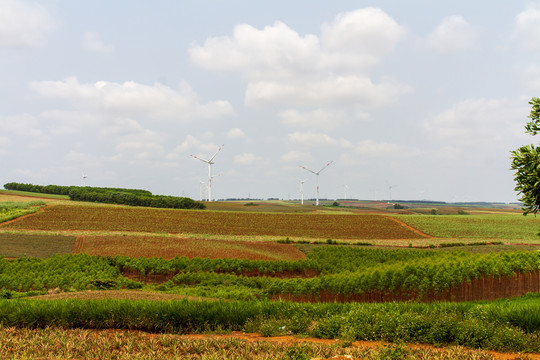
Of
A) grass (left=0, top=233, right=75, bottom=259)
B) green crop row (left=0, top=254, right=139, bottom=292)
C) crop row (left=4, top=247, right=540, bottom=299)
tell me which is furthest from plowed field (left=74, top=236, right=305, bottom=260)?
green crop row (left=0, top=254, right=139, bottom=292)

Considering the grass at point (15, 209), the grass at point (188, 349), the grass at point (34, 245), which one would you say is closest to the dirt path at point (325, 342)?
the grass at point (188, 349)

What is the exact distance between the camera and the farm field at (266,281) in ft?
41.8

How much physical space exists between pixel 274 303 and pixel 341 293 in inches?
543

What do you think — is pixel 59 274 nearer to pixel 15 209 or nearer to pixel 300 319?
pixel 300 319

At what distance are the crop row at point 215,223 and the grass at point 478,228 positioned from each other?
531 cm

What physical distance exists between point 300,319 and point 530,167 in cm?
1830

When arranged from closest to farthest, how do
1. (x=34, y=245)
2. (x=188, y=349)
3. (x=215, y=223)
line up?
(x=188, y=349)
(x=34, y=245)
(x=215, y=223)

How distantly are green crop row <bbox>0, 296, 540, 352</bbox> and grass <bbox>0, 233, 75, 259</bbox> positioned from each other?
29825 mm

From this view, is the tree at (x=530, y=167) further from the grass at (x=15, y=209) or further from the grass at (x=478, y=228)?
the grass at (x=15, y=209)

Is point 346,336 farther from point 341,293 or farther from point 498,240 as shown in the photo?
point 498,240

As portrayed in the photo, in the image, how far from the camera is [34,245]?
44.8 m

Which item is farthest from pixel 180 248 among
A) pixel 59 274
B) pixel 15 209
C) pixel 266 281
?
pixel 15 209

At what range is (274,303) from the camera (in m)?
15.6

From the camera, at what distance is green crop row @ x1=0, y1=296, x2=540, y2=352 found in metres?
12.3
